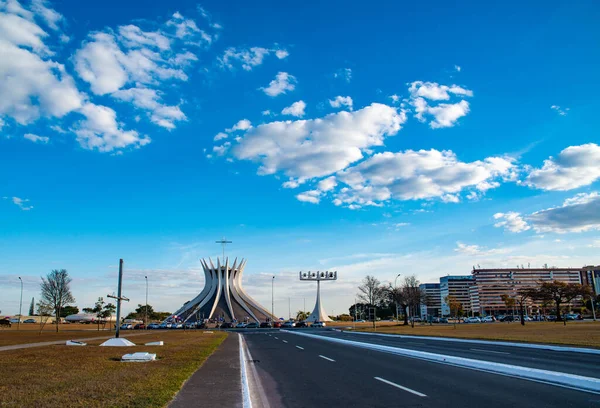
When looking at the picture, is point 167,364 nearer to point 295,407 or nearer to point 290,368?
point 290,368

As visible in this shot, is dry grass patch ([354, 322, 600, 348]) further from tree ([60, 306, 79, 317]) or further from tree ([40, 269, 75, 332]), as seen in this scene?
tree ([60, 306, 79, 317])

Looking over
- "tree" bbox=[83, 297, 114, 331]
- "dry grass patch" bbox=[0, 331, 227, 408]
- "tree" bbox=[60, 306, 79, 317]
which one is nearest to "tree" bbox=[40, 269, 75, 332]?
"tree" bbox=[83, 297, 114, 331]

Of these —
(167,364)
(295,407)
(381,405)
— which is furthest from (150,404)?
A: (167,364)

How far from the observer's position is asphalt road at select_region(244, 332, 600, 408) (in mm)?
9156

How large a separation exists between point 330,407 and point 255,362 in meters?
10.5

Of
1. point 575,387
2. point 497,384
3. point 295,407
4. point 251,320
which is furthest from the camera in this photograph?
point 251,320

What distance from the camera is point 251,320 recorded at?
119m

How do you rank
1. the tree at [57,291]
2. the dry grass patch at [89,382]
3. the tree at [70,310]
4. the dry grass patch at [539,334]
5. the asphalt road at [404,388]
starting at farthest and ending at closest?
1. the tree at [70,310]
2. the tree at [57,291]
3. the dry grass patch at [539,334]
4. the asphalt road at [404,388]
5. the dry grass patch at [89,382]

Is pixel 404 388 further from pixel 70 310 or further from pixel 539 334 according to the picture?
pixel 70 310

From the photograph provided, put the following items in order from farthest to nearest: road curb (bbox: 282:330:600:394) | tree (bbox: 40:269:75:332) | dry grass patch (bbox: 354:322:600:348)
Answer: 1. tree (bbox: 40:269:75:332)
2. dry grass patch (bbox: 354:322:600:348)
3. road curb (bbox: 282:330:600:394)

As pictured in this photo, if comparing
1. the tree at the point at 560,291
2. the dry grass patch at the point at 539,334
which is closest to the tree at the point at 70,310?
the dry grass patch at the point at 539,334

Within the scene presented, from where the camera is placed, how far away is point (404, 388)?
11.0m

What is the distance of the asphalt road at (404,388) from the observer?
360 inches

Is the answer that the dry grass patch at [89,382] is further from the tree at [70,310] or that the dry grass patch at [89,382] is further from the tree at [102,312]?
the tree at [70,310]
